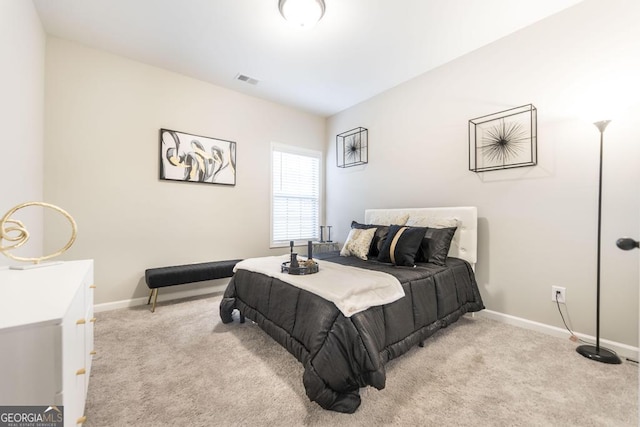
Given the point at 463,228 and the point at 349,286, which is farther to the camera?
the point at 463,228

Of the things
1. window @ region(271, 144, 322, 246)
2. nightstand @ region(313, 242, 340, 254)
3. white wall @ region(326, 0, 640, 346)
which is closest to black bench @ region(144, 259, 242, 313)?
window @ region(271, 144, 322, 246)

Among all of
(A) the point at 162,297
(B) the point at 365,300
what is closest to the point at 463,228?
(B) the point at 365,300

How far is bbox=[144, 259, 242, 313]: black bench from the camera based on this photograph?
269 cm

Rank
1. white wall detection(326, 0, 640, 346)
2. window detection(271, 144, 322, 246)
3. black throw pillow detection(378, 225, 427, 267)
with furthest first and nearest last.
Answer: window detection(271, 144, 322, 246)
black throw pillow detection(378, 225, 427, 267)
white wall detection(326, 0, 640, 346)

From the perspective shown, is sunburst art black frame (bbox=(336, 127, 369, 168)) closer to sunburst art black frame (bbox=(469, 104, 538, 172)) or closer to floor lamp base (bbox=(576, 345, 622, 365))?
sunburst art black frame (bbox=(469, 104, 538, 172))

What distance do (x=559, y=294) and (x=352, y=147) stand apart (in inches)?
119

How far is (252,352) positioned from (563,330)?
2568 millimetres

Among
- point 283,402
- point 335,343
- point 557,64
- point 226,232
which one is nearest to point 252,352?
point 283,402

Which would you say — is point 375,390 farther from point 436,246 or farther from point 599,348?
point 599,348

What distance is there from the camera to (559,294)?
2.23m

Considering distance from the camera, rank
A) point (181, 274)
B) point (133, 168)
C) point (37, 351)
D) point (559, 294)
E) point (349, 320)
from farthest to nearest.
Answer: point (133, 168), point (181, 274), point (559, 294), point (349, 320), point (37, 351)

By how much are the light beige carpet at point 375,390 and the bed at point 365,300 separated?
148 millimetres

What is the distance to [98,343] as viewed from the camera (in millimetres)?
2084

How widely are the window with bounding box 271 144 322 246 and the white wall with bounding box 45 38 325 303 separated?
394mm
